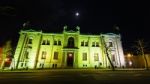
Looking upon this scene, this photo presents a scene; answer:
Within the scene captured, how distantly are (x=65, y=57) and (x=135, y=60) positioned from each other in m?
26.4

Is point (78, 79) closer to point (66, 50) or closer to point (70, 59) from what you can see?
point (66, 50)

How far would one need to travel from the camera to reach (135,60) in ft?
167

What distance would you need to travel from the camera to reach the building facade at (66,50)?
4262 centimetres

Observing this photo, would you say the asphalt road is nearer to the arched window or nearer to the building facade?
the building facade

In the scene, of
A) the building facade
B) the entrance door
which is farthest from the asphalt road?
the entrance door

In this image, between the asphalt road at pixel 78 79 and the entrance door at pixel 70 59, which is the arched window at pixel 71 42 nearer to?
the entrance door at pixel 70 59

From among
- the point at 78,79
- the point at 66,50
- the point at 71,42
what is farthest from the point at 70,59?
the point at 78,79

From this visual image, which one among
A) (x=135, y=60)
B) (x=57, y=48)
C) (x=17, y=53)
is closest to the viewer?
(x=17, y=53)

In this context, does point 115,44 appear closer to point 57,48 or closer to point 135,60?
point 135,60

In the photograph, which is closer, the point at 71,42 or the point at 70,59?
the point at 70,59

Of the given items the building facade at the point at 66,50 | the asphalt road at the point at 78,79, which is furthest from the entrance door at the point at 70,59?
the asphalt road at the point at 78,79

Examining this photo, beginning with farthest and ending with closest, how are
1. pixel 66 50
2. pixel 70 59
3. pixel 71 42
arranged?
1. pixel 71 42
2. pixel 70 59
3. pixel 66 50

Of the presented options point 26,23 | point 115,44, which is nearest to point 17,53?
point 26,23

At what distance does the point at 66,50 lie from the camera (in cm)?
4328
